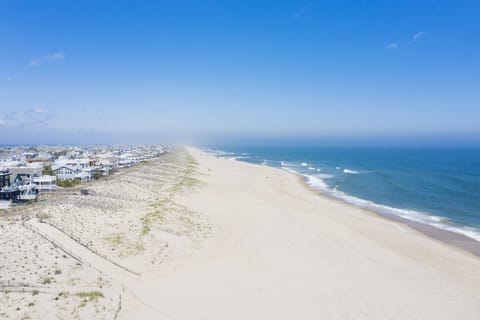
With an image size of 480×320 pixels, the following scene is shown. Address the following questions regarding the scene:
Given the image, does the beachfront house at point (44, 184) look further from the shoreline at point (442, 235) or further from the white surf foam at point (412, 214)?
the white surf foam at point (412, 214)

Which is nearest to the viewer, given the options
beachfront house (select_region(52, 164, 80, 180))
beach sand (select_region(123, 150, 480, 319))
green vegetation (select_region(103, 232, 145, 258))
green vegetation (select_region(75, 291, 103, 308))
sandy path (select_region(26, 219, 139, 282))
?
green vegetation (select_region(75, 291, 103, 308))

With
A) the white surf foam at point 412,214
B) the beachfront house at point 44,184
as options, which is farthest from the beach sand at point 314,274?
the beachfront house at point 44,184

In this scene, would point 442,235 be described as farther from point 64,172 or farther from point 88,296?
point 64,172

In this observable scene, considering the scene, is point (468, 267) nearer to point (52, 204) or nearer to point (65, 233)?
point (65, 233)

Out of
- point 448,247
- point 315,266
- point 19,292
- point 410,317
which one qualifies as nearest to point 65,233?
point 19,292

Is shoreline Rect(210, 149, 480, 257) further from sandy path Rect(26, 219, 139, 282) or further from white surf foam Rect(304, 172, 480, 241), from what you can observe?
sandy path Rect(26, 219, 139, 282)

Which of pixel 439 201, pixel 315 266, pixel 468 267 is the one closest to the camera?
pixel 315 266

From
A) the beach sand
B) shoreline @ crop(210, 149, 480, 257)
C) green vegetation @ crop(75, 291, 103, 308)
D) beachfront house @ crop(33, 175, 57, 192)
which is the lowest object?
shoreline @ crop(210, 149, 480, 257)

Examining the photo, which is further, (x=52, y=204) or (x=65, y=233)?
(x=52, y=204)

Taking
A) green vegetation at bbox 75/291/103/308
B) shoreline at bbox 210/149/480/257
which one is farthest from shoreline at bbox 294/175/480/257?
green vegetation at bbox 75/291/103/308

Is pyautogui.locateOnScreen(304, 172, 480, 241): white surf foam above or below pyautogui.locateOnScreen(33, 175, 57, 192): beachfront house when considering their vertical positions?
below
